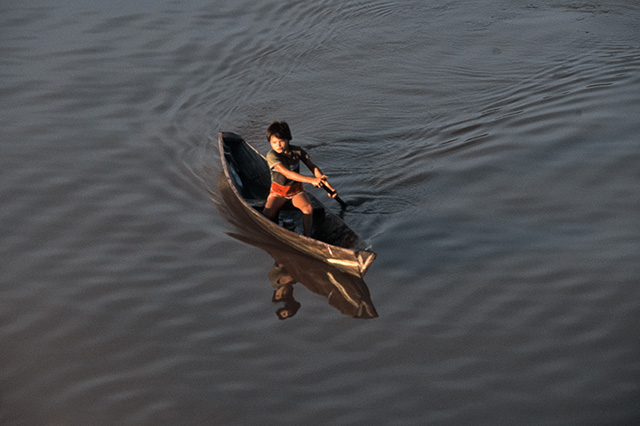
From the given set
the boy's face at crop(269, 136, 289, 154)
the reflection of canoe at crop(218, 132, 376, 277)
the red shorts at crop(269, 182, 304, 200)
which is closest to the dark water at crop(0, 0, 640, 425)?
the reflection of canoe at crop(218, 132, 376, 277)

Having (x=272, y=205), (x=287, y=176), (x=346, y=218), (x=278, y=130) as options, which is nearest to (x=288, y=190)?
(x=287, y=176)

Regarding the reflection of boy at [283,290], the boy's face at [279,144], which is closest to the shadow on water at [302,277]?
the reflection of boy at [283,290]

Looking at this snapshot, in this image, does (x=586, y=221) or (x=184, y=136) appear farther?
(x=184, y=136)

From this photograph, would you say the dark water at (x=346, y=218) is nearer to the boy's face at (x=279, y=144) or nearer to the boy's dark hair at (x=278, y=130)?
the boy's face at (x=279, y=144)

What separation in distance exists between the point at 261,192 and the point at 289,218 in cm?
87

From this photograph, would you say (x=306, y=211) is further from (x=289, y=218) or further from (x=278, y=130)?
(x=278, y=130)

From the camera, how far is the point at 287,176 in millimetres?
7621

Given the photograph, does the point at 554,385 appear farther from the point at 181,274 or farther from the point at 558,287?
the point at 181,274

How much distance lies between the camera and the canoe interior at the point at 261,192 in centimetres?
A: 747

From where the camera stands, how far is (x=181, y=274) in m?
7.45

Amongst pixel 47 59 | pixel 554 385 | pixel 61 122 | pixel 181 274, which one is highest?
pixel 47 59

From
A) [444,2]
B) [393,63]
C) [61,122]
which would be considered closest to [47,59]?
[61,122]

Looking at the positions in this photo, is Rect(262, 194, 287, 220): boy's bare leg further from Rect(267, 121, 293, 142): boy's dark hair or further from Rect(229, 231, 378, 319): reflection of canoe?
Rect(267, 121, 293, 142): boy's dark hair

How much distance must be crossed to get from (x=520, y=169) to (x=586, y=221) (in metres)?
1.50
